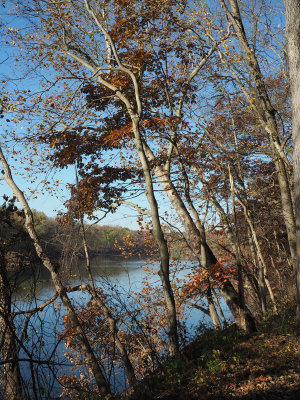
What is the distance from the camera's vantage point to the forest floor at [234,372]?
362 cm

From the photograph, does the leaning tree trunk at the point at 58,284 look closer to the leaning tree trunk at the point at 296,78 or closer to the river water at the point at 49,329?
the river water at the point at 49,329

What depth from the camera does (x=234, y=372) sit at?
417cm

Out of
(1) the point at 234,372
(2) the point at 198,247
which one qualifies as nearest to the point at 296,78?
(2) the point at 198,247

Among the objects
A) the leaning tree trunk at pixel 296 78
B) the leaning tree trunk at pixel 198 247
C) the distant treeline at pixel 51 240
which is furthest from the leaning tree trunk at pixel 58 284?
the leaning tree trunk at pixel 296 78

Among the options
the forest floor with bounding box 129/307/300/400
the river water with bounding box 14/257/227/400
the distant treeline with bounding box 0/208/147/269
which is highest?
the distant treeline with bounding box 0/208/147/269

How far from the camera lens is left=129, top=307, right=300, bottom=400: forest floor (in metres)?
3.62

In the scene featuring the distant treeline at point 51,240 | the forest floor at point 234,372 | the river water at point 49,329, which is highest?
the distant treeline at point 51,240

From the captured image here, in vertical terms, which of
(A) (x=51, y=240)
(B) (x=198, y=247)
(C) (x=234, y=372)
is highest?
(A) (x=51, y=240)

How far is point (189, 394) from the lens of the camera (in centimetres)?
377

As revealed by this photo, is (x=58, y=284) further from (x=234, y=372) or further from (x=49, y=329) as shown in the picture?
(x=234, y=372)

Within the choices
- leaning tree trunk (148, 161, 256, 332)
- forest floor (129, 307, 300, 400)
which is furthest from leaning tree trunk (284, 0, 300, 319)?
leaning tree trunk (148, 161, 256, 332)

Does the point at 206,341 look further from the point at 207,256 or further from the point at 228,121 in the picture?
the point at 228,121

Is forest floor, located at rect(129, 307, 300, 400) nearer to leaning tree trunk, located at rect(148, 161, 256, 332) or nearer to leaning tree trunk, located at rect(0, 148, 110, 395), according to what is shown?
leaning tree trunk, located at rect(148, 161, 256, 332)

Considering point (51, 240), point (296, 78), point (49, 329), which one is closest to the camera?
point (296, 78)
